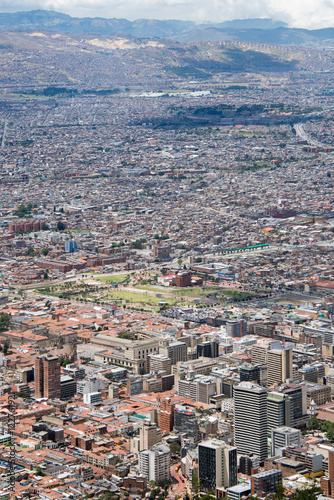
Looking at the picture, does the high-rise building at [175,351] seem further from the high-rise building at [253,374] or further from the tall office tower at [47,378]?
the tall office tower at [47,378]

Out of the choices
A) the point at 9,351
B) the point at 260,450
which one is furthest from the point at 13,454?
the point at 9,351

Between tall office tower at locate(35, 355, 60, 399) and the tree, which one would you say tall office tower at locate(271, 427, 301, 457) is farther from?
tall office tower at locate(35, 355, 60, 399)

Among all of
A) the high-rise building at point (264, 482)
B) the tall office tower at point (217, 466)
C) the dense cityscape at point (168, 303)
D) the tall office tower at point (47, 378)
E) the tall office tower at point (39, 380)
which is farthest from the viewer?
the tall office tower at point (39, 380)

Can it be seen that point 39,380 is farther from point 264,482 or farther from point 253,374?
point 264,482

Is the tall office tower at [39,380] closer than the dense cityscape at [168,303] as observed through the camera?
No

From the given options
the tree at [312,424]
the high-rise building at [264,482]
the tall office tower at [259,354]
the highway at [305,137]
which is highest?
the highway at [305,137]

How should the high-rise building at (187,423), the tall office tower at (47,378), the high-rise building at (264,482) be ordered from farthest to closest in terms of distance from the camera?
the tall office tower at (47,378) → the high-rise building at (187,423) → the high-rise building at (264,482)

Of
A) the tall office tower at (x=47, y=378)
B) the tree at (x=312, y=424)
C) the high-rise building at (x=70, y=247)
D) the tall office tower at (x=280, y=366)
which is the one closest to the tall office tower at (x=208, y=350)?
the tall office tower at (x=280, y=366)

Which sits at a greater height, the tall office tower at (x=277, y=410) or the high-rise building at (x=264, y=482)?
the tall office tower at (x=277, y=410)
